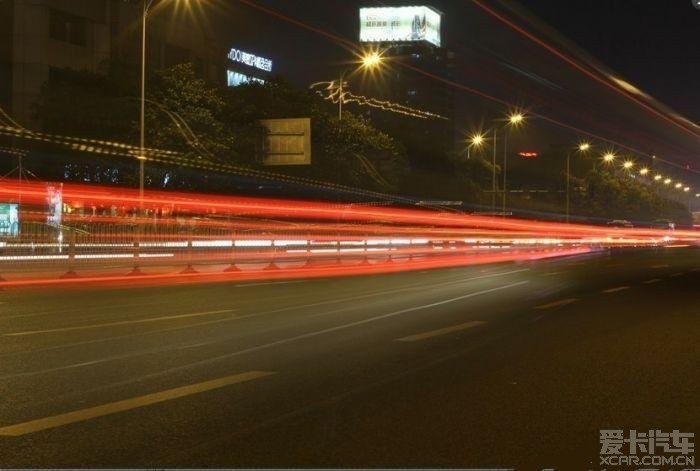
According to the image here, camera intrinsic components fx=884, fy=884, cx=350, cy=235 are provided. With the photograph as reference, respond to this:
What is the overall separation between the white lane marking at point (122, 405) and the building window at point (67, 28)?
168ft

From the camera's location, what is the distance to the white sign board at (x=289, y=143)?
35.4 meters

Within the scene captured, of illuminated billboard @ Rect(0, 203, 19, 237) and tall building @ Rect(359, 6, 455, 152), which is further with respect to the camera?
tall building @ Rect(359, 6, 455, 152)

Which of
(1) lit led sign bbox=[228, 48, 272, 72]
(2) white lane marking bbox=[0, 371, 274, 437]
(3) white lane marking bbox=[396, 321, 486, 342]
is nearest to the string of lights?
(1) lit led sign bbox=[228, 48, 272, 72]

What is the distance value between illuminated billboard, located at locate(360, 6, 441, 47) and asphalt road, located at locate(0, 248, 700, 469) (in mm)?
132896

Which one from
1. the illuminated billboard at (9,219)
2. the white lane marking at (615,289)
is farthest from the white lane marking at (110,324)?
the illuminated billboard at (9,219)

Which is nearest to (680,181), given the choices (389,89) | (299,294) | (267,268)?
(389,89)

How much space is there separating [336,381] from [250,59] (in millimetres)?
93486

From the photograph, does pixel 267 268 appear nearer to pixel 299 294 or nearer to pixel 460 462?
pixel 299 294

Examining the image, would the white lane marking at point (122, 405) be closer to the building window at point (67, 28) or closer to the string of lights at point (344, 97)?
the string of lights at point (344, 97)

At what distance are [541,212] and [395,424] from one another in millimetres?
79013

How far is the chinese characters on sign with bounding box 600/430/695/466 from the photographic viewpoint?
614 cm

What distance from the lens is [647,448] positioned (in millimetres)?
6434

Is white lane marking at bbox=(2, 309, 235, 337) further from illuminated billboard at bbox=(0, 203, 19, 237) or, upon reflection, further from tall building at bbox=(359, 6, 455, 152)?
tall building at bbox=(359, 6, 455, 152)

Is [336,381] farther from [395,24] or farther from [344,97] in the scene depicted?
[395,24]
